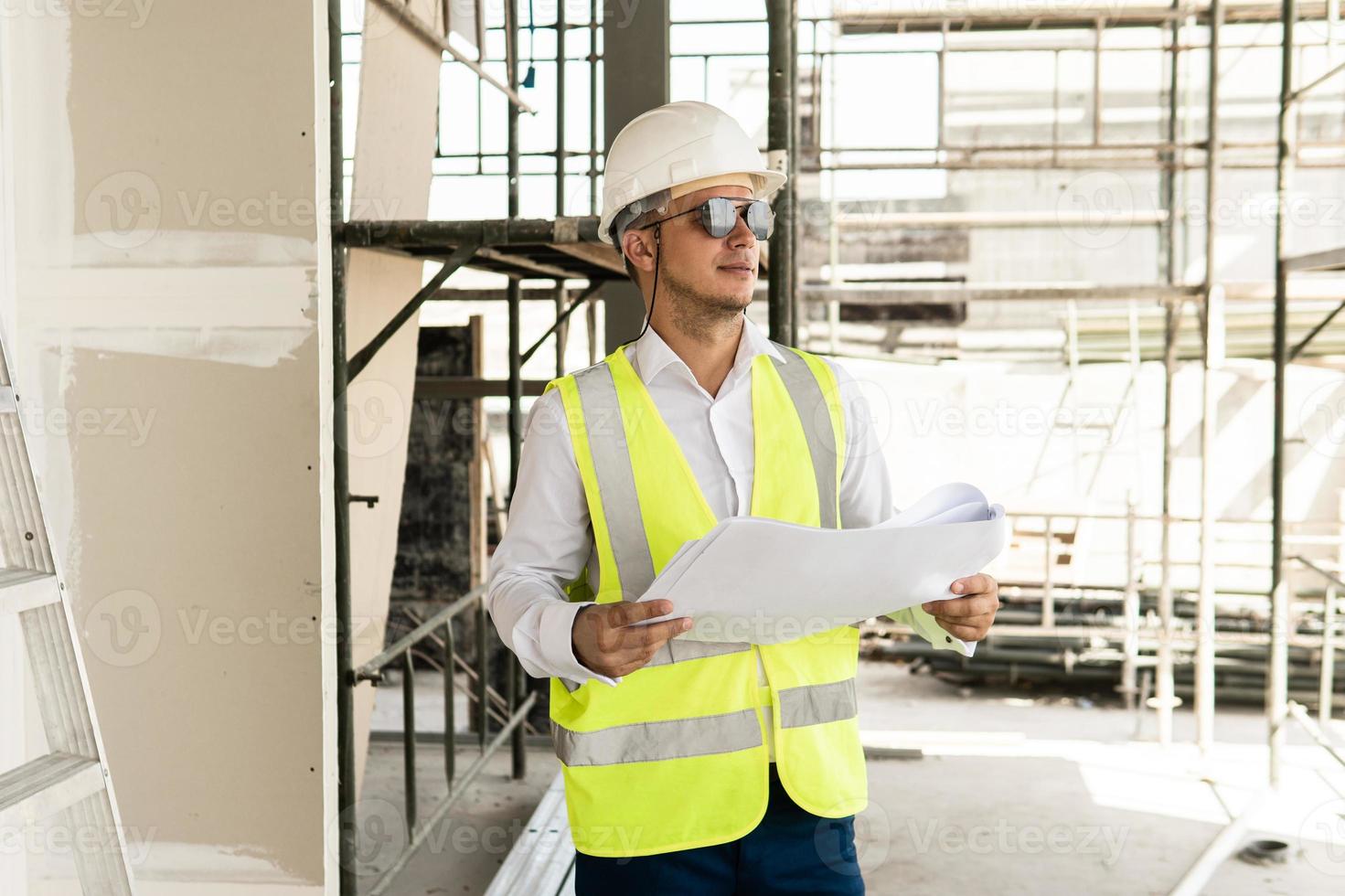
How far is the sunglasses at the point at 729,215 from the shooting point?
194 cm

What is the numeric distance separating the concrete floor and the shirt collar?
10.4 feet

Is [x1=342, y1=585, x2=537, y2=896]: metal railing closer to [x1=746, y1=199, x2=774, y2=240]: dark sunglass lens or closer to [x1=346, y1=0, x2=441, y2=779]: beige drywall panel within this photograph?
[x1=346, y1=0, x2=441, y2=779]: beige drywall panel

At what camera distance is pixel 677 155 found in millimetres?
1989

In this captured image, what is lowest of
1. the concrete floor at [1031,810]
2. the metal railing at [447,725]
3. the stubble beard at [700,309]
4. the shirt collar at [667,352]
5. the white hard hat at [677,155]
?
the concrete floor at [1031,810]

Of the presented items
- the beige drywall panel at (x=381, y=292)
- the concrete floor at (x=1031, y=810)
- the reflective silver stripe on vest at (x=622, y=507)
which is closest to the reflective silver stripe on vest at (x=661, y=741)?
the reflective silver stripe on vest at (x=622, y=507)

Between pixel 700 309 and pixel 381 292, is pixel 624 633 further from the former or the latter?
pixel 381 292

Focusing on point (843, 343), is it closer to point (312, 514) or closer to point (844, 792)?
point (312, 514)

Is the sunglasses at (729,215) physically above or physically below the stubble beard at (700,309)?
above

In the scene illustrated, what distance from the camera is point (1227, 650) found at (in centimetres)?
818

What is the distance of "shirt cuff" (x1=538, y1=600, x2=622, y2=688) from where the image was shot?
1.67 meters

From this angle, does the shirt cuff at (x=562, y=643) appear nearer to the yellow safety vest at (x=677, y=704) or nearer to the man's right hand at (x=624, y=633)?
the man's right hand at (x=624, y=633)

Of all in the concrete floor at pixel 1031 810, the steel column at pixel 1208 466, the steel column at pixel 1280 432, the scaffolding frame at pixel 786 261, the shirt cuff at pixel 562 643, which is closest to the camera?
the shirt cuff at pixel 562 643

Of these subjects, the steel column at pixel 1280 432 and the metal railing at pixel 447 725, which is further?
the steel column at pixel 1280 432

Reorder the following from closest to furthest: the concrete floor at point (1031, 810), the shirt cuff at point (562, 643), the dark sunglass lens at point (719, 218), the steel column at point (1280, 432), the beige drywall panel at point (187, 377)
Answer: the shirt cuff at point (562, 643), the dark sunglass lens at point (719, 218), the beige drywall panel at point (187, 377), the concrete floor at point (1031, 810), the steel column at point (1280, 432)
